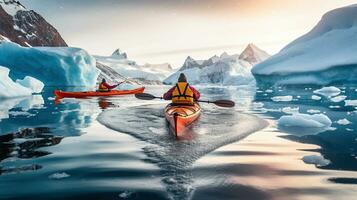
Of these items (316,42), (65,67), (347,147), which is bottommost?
(347,147)

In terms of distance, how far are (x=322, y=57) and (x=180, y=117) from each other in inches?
1681

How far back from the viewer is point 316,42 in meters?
50.8

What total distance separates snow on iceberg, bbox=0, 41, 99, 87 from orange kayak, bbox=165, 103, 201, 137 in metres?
40.6

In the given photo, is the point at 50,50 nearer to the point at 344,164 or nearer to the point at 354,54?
the point at 354,54

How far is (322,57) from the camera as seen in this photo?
154 feet

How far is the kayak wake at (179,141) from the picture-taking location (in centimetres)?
509

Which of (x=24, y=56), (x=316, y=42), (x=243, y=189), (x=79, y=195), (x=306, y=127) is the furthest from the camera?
(x=316, y=42)

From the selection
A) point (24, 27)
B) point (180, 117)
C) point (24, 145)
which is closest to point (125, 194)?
point (24, 145)

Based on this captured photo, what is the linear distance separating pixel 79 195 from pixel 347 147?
576 cm

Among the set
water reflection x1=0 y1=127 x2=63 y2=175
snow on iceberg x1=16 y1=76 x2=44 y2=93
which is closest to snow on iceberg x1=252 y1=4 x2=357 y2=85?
snow on iceberg x1=16 y1=76 x2=44 y2=93

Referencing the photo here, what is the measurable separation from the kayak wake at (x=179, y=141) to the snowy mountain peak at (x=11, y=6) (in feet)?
597

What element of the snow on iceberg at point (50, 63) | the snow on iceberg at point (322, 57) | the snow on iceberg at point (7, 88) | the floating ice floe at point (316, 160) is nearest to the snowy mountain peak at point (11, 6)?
the snow on iceberg at point (50, 63)

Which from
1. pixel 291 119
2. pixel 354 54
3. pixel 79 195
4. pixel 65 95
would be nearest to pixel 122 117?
pixel 291 119

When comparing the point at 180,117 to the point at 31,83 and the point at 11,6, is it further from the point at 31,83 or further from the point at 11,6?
the point at 11,6
